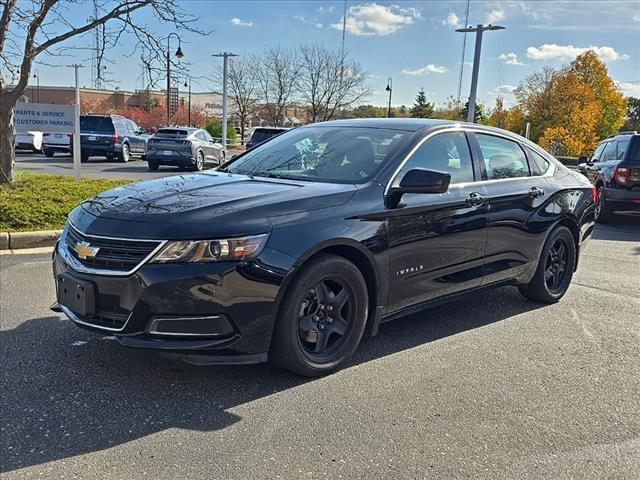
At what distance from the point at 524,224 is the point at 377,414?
2.48 meters

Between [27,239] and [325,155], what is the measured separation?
4.49m

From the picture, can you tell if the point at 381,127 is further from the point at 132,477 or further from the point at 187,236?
A: the point at 132,477

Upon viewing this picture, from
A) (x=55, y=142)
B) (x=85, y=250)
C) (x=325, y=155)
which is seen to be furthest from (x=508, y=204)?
(x=55, y=142)

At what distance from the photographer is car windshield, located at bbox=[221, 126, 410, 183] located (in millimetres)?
4109

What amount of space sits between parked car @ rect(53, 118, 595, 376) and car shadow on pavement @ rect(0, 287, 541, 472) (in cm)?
29

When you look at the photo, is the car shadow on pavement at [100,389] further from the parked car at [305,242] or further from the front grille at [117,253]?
the front grille at [117,253]

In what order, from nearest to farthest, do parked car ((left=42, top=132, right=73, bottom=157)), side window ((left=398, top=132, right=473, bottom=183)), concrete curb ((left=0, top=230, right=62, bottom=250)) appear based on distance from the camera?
side window ((left=398, top=132, right=473, bottom=183)) → concrete curb ((left=0, top=230, right=62, bottom=250)) → parked car ((left=42, top=132, right=73, bottom=157))

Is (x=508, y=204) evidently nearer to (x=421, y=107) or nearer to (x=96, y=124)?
(x=96, y=124)

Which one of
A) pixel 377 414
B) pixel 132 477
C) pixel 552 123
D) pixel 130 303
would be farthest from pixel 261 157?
pixel 552 123

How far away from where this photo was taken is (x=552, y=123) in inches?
2007

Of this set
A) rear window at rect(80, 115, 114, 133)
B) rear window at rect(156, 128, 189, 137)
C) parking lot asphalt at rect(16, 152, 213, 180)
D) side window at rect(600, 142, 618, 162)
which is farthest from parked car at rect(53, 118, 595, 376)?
rear window at rect(80, 115, 114, 133)

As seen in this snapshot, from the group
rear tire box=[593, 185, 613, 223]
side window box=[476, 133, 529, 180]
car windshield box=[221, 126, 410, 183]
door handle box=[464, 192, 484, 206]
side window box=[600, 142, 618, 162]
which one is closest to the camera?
car windshield box=[221, 126, 410, 183]

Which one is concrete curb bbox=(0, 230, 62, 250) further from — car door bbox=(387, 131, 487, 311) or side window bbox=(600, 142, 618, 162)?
side window bbox=(600, 142, 618, 162)

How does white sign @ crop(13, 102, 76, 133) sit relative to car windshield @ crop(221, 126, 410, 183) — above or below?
above
